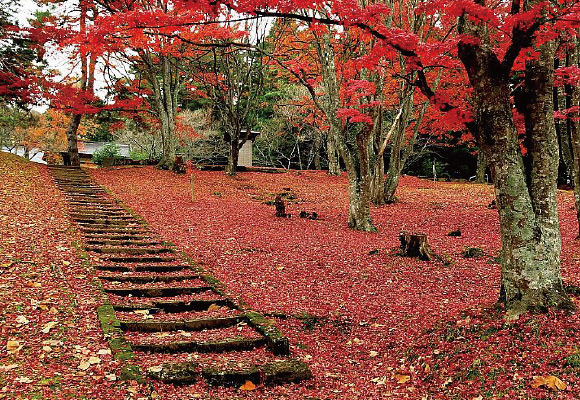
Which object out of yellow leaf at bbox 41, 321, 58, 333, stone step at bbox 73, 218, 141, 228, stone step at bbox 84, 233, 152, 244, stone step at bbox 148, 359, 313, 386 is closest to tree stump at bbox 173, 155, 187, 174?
stone step at bbox 73, 218, 141, 228

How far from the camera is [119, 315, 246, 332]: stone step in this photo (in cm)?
502

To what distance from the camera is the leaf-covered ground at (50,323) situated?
3.61m

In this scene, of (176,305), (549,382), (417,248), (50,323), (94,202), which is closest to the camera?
(549,382)

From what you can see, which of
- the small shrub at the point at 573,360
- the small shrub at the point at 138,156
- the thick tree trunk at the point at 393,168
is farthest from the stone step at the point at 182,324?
the small shrub at the point at 138,156

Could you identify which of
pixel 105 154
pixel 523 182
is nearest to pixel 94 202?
pixel 523 182

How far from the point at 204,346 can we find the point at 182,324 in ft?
2.02

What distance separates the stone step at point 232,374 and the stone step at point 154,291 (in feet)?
7.20

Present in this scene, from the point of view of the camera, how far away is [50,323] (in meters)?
4.65

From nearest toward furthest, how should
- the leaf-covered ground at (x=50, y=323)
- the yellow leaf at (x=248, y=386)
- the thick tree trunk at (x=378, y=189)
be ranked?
the leaf-covered ground at (x=50, y=323) → the yellow leaf at (x=248, y=386) → the thick tree trunk at (x=378, y=189)

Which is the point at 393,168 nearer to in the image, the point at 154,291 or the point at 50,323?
the point at 154,291

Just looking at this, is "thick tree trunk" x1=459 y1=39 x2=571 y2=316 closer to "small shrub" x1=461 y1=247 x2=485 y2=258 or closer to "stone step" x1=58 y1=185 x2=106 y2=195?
"small shrub" x1=461 y1=247 x2=485 y2=258

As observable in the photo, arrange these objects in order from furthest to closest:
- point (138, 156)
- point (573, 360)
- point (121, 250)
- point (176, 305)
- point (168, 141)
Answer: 1. point (138, 156)
2. point (168, 141)
3. point (121, 250)
4. point (176, 305)
5. point (573, 360)

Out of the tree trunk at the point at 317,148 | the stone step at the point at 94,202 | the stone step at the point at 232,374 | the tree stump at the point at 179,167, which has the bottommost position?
the stone step at the point at 232,374

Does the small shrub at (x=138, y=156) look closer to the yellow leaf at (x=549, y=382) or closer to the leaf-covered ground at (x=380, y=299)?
the leaf-covered ground at (x=380, y=299)
